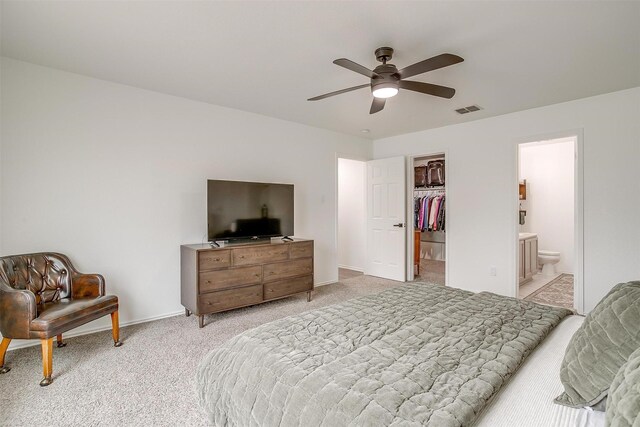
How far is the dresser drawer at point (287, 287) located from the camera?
3.73 m

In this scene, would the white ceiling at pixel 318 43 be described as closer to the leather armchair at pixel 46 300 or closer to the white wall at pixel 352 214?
the leather armchair at pixel 46 300

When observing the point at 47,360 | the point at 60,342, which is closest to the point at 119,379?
the point at 47,360

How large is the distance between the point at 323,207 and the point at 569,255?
4.75m

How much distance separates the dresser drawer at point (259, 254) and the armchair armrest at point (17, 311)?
1.64 meters

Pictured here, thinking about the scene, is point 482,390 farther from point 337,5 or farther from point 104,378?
point 104,378

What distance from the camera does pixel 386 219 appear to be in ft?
17.7

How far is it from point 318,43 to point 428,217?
4653 mm

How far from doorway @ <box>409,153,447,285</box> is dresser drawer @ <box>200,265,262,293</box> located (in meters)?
2.83

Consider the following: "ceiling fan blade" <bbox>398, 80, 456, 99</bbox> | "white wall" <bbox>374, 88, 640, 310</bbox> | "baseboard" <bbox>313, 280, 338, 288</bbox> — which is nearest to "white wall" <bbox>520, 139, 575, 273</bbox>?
"white wall" <bbox>374, 88, 640, 310</bbox>

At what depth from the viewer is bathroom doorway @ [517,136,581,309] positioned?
17.7 ft

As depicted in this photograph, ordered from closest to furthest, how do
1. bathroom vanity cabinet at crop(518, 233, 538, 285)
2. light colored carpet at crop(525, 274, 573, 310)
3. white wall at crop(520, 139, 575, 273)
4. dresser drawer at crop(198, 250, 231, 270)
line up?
dresser drawer at crop(198, 250, 231, 270) → light colored carpet at crop(525, 274, 573, 310) → bathroom vanity cabinet at crop(518, 233, 538, 285) → white wall at crop(520, 139, 575, 273)

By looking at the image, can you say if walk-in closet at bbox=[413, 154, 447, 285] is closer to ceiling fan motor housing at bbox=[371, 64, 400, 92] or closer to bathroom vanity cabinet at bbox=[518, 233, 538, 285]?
bathroom vanity cabinet at bbox=[518, 233, 538, 285]

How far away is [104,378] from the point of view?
7.25 feet

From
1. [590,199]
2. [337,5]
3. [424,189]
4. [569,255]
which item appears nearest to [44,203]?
[337,5]
